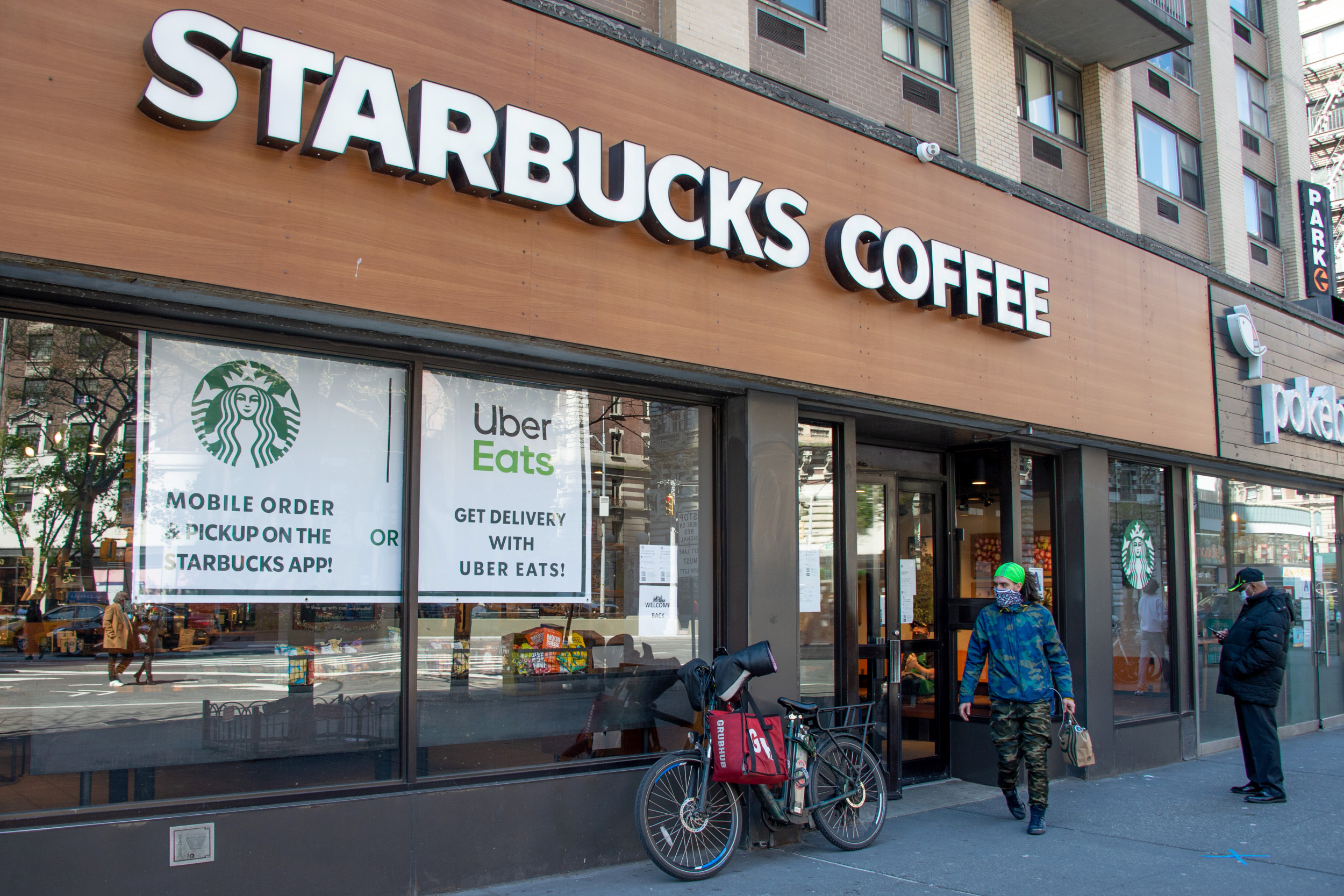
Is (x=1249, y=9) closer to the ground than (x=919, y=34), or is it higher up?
higher up

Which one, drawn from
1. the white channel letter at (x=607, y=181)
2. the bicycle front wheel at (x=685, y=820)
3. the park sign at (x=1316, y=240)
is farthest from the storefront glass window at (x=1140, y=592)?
the white channel letter at (x=607, y=181)

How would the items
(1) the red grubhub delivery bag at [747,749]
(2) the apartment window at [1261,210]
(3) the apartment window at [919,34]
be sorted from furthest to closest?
(2) the apartment window at [1261,210] < (3) the apartment window at [919,34] < (1) the red grubhub delivery bag at [747,749]

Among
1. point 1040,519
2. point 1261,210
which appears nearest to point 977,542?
point 1040,519

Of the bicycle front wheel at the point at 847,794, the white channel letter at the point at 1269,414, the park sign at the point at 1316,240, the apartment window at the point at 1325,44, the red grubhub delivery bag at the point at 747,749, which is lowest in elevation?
the bicycle front wheel at the point at 847,794

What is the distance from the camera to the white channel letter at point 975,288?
834cm

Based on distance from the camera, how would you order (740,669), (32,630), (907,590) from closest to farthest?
(32,630)
(740,669)
(907,590)

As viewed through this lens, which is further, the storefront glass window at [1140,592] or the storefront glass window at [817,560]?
the storefront glass window at [1140,592]

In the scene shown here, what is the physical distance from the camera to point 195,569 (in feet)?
17.1

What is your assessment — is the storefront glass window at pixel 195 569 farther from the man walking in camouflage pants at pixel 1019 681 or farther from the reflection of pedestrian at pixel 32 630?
the man walking in camouflage pants at pixel 1019 681

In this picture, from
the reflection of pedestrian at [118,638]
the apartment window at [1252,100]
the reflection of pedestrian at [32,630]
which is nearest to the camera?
the reflection of pedestrian at [32,630]

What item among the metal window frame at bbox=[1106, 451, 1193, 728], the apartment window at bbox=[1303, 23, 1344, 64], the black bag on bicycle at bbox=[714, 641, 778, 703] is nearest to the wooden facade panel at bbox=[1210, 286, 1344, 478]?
the metal window frame at bbox=[1106, 451, 1193, 728]

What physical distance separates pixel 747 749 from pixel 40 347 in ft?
14.3

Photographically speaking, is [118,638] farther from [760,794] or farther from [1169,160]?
[1169,160]

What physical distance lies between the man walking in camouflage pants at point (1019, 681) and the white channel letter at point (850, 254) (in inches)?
92.9
